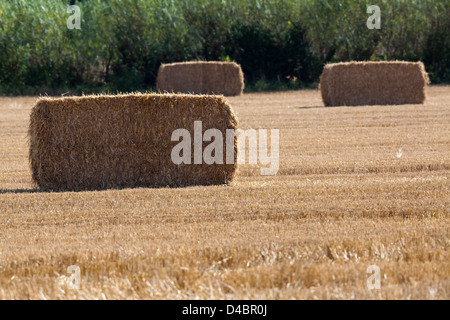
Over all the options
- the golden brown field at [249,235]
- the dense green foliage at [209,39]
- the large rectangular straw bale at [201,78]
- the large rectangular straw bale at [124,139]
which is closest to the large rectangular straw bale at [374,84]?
the large rectangular straw bale at [201,78]

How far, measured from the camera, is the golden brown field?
17.9 feet

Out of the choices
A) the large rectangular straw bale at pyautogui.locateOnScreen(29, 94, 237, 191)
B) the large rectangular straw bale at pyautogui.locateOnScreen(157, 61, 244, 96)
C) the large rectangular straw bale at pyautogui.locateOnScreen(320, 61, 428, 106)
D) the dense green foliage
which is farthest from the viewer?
the dense green foliage

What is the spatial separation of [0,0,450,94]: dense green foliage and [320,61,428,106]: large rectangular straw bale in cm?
953

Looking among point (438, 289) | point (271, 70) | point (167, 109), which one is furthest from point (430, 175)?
point (271, 70)

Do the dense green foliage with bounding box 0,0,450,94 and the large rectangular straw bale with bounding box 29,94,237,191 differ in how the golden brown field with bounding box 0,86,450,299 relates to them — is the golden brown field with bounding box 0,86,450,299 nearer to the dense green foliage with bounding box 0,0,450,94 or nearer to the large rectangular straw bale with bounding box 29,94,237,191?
the large rectangular straw bale with bounding box 29,94,237,191

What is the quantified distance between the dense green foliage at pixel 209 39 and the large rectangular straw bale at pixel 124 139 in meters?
22.6

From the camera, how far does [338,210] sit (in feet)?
26.7

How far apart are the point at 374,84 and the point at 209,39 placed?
14.0 metres

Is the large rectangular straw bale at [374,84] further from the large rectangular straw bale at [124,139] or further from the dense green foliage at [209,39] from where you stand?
the large rectangular straw bale at [124,139]

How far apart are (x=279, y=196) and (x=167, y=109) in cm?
241

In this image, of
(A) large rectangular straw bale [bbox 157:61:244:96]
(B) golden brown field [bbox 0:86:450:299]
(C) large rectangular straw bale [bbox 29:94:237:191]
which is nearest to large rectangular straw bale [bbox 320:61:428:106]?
(A) large rectangular straw bale [bbox 157:61:244:96]

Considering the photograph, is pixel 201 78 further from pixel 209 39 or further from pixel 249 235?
pixel 249 235

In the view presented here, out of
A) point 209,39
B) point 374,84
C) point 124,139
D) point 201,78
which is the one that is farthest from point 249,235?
point 209,39

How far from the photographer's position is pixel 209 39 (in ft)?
120
